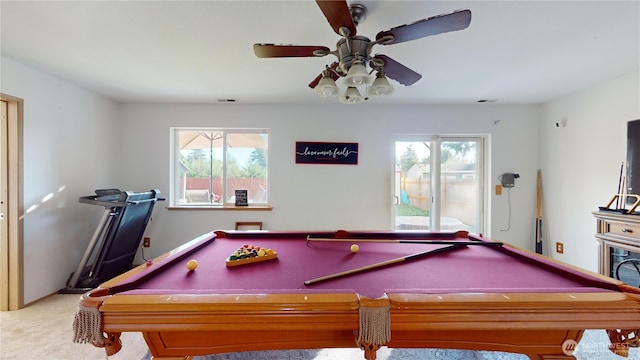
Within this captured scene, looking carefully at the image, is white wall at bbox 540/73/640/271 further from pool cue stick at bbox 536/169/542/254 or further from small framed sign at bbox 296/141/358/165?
small framed sign at bbox 296/141/358/165

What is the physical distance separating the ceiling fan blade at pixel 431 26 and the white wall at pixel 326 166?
2.19m

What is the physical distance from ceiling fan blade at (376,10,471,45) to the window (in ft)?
8.35

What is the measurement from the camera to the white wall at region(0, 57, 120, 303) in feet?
7.61

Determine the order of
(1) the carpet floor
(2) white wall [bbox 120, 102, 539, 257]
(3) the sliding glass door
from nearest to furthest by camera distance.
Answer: (1) the carpet floor, (2) white wall [bbox 120, 102, 539, 257], (3) the sliding glass door

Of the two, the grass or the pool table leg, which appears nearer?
the pool table leg

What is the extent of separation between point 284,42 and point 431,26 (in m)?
1.08

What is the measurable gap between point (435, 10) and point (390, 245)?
149cm

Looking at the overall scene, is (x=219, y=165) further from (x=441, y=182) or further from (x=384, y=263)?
(x=441, y=182)

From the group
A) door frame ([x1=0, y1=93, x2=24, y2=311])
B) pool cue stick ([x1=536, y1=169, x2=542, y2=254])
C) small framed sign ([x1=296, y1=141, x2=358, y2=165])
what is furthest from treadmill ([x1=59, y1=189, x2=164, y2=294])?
pool cue stick ([x1=536, y1=169, x2=542, y2=254])

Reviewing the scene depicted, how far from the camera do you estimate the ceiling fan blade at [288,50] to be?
1.34m

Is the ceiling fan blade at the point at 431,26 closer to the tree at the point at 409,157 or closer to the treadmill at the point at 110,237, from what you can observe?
the tree at the point at 409,157

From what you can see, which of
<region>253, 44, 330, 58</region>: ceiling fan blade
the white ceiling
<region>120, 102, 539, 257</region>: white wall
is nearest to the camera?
<region>253, 44, 330, 58</region>: ceiling fan blade

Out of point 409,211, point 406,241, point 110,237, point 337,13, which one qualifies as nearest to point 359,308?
point 406,241

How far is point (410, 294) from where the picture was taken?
3.14 feet
